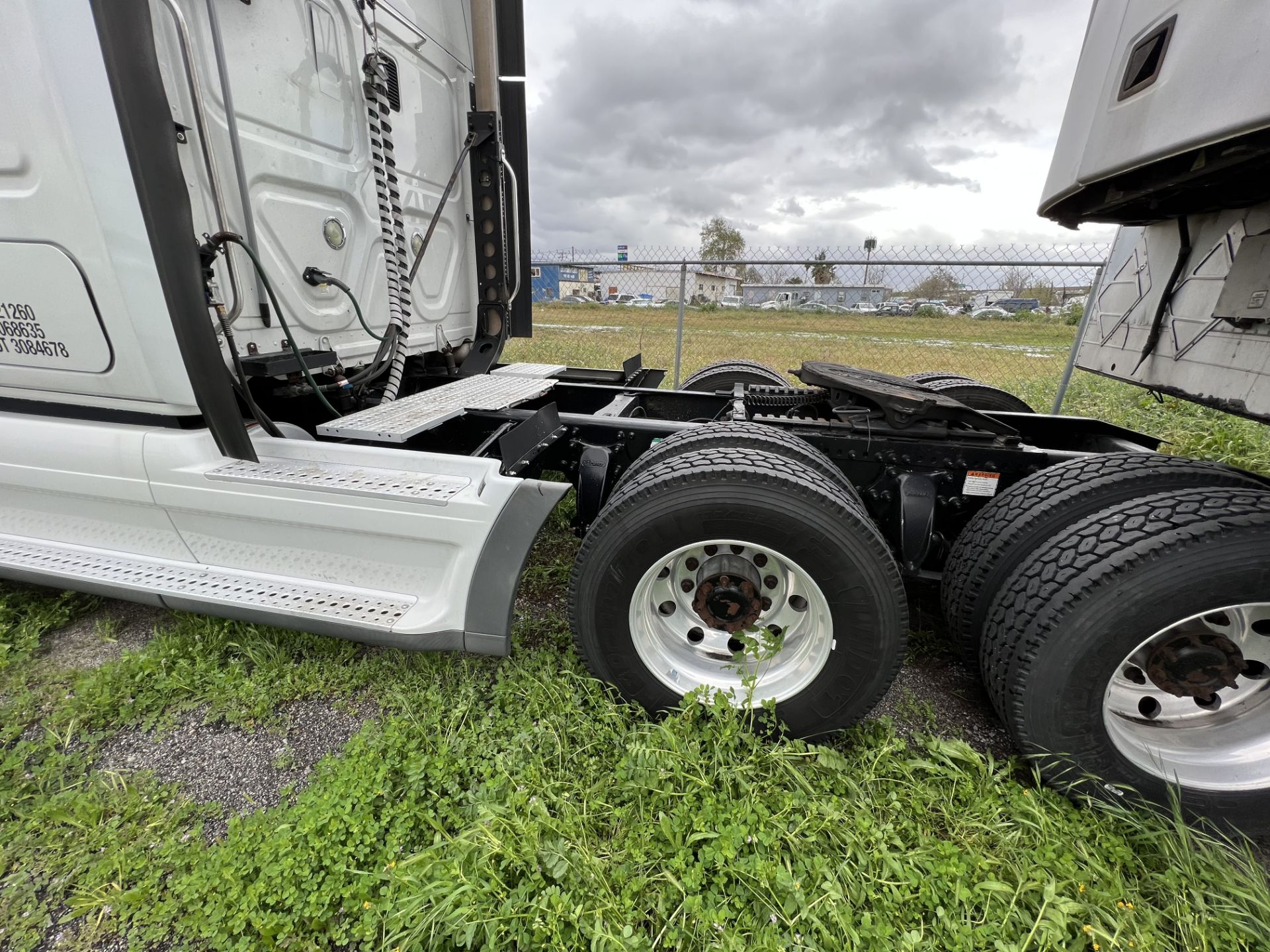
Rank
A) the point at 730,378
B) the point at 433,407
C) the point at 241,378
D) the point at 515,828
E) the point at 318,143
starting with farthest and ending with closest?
1. the point at 730,378
2. the point at 433,407
3. the point at 318,143
4. the point at 241,378
5. the point at 515,828

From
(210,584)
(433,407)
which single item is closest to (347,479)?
(433,407)

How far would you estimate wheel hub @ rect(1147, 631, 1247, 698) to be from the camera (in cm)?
174

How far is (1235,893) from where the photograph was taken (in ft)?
5.07

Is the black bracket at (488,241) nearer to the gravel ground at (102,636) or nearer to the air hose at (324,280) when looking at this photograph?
the air hose at (324,280)

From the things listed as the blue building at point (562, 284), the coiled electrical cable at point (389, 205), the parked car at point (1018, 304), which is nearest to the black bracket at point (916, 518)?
the coiled electrical cable at point (389, 205)

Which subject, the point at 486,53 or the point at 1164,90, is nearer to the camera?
the point at 1164,90

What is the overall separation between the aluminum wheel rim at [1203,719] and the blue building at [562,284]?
318 inches

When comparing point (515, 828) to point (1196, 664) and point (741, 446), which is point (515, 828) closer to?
point (741, 446)

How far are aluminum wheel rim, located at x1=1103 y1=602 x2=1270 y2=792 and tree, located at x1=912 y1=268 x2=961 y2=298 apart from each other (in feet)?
17.7

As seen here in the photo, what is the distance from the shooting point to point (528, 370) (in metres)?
3.90

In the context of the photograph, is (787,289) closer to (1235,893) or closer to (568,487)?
(568,487)

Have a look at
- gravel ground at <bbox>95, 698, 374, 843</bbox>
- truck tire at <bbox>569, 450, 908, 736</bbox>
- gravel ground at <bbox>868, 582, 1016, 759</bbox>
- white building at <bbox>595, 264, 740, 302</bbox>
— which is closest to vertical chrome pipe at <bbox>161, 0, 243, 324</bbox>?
gravel ground at <bbox>95, 698, 374, 843</bbox>

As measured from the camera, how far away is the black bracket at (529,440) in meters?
2.11

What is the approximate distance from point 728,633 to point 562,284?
9333 millimetres
